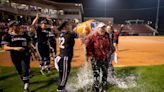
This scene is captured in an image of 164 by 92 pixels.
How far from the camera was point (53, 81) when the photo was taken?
35.2 ft

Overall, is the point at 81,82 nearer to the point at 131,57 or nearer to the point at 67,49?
the point at 67,49

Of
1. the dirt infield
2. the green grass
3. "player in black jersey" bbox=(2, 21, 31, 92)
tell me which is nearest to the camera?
"player in black jersey" bbox=(2, 21, 31, 92)

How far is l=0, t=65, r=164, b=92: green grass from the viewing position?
31.0 feet

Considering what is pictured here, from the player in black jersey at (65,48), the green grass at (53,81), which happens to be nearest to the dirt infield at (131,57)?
the green grass at (53,81)

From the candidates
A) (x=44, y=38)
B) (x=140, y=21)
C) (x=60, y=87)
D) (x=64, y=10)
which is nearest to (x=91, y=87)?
(x=60, y=87)

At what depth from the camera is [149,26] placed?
6419 centimetres

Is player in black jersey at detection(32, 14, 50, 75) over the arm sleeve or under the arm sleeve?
under

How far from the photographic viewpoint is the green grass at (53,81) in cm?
945

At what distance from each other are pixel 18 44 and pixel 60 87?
5.97 ft

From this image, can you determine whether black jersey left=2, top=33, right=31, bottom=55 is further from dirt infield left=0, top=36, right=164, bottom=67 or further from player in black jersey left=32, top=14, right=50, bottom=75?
dirt infield left=0, top=36, right=164, bottom=67

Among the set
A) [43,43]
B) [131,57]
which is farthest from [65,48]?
[131,57]

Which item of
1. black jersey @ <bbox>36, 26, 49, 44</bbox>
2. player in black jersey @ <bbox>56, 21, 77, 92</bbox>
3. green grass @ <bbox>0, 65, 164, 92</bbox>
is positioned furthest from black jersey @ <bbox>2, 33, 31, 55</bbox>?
black jersey @ <bbox>36, 26, 49, 44</bbox>

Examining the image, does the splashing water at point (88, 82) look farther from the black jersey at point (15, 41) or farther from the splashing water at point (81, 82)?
the black jersey at point (15, 41)

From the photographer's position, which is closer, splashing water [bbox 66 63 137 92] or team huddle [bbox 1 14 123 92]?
team huddle [bbox 1 14 123 92]
